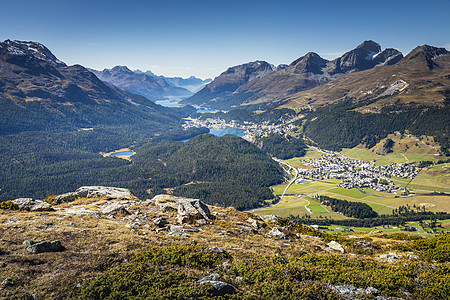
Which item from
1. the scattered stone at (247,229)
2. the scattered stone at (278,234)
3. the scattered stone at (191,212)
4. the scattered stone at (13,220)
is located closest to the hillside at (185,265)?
the scattered stone at (13,220)

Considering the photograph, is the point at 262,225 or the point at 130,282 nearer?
the point at 130,282

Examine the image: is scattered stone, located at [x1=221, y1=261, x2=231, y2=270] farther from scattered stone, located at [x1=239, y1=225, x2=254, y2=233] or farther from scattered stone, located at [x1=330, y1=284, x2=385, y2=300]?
scattered stone, located at [x1=239, y1=225, x2=254, y2=233]

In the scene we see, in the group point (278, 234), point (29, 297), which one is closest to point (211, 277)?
point (29, 297)

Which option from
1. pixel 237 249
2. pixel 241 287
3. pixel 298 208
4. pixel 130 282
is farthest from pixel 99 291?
pixel 298 208

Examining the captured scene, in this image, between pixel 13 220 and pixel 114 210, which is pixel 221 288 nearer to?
pixel 13 220

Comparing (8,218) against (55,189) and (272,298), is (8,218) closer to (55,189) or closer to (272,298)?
(272,298)
